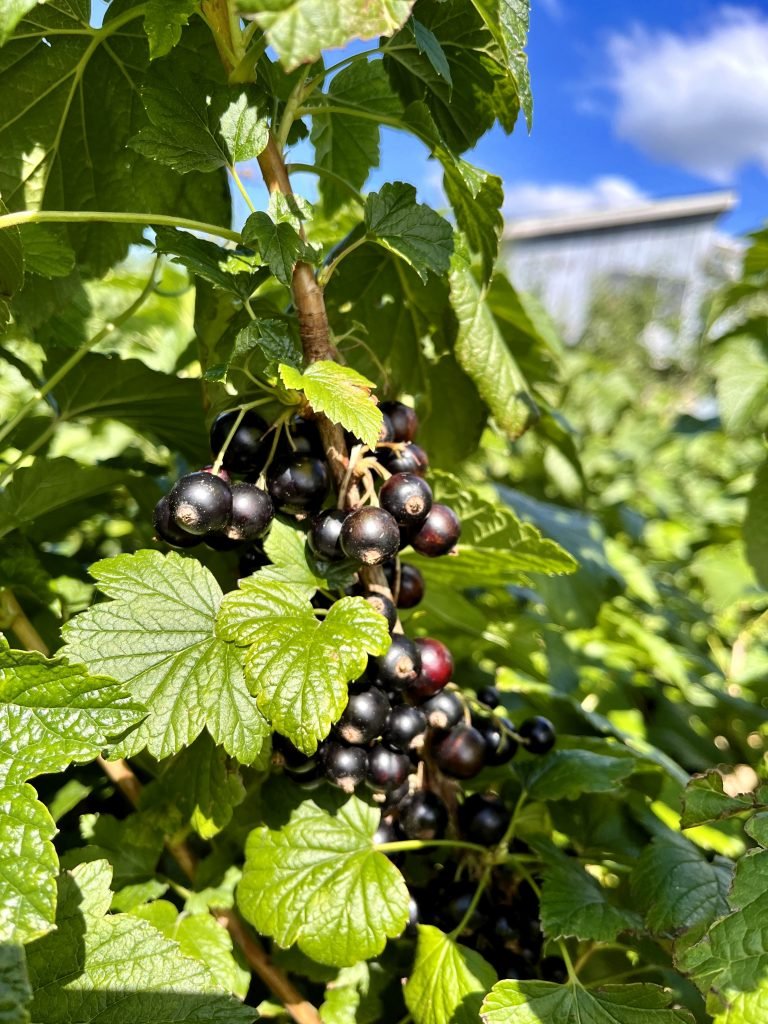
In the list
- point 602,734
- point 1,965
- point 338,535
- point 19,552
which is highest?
point 338,535

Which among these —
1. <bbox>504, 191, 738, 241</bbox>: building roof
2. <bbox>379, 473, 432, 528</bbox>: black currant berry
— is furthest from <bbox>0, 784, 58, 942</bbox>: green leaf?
<bbox>504, 191, 738, 241</bbox>: building roof

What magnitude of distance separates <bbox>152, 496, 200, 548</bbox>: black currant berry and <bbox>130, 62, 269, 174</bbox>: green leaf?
12.9 inches

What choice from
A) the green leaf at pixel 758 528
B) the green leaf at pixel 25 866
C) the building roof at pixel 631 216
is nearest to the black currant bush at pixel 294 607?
the green leaf at pixel 25 866

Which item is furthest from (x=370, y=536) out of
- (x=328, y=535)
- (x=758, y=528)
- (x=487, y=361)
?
(x=758, y=528)

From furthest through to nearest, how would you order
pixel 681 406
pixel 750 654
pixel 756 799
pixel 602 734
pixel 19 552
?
pixel 681 406
pixel 750 654
pixel 602 734
pixel 19 552
pixel 756 799

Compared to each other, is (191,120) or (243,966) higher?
(191,120)

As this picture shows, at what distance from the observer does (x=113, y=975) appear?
0.73 m

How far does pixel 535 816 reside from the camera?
103cm

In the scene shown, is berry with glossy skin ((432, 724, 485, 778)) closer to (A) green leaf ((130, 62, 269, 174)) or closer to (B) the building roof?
(A) green leaf ((130, 62, 269, 174))

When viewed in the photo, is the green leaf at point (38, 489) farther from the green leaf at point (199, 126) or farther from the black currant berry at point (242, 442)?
the green leaf at point (199, 126)

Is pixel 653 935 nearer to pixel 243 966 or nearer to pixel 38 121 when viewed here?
pixel 243 966

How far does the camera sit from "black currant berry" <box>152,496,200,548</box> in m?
0.77

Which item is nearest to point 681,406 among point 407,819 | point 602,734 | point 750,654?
point 750,654

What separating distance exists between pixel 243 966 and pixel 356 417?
71cm
